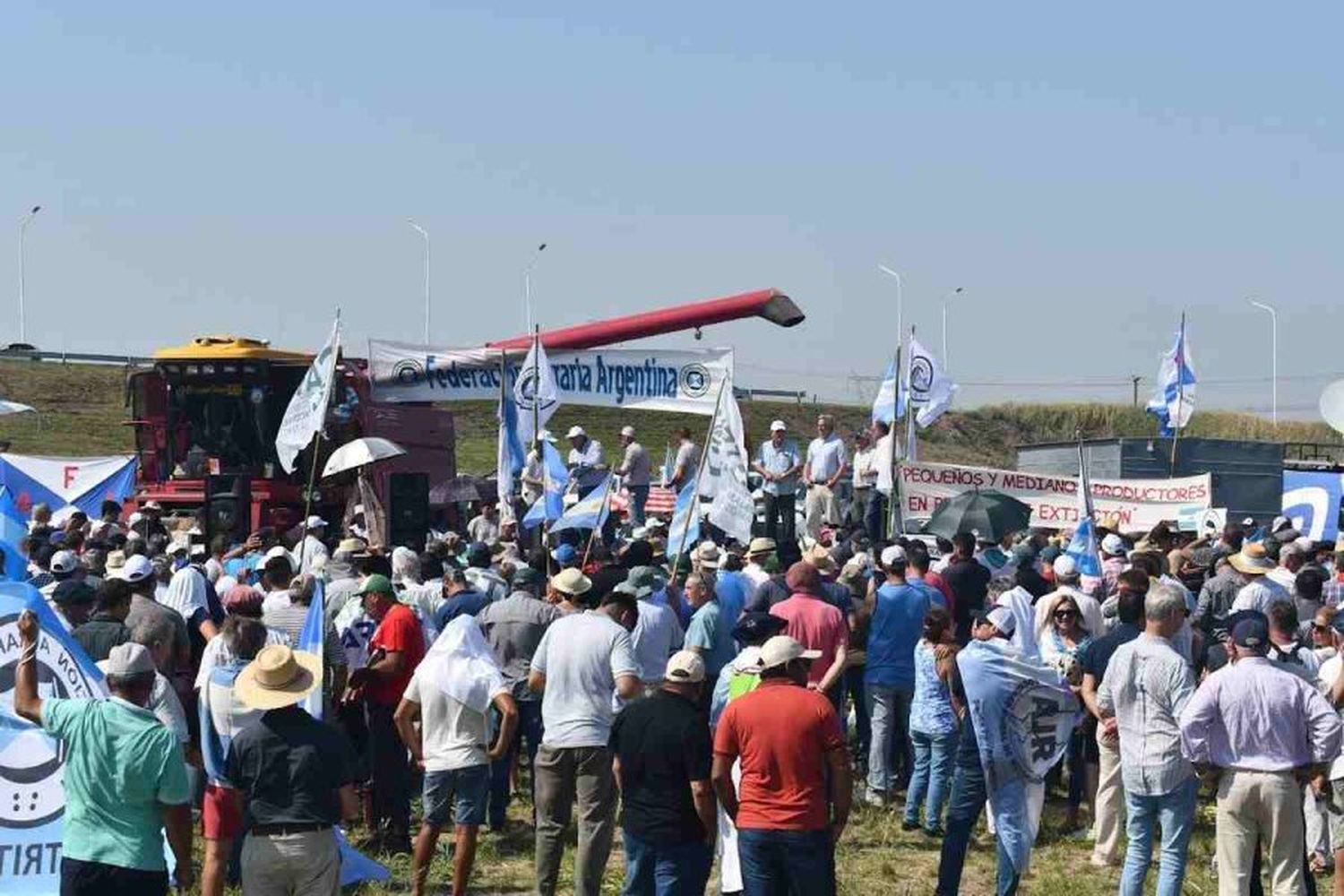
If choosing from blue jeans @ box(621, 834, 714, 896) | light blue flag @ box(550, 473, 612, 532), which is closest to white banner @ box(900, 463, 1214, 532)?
light blue flag @ box(550, 473, 612, 532)

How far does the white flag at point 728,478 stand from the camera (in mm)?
14828

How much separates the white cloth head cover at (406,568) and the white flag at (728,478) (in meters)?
2.25

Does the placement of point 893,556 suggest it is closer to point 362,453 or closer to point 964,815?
point 964,815

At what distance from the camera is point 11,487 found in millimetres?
20141

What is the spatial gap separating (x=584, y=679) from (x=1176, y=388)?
19.0 m

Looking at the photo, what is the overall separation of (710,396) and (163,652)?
443 inches

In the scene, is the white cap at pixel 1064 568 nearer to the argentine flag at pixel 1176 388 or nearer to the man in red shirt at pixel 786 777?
the man in red shirt at pixel 786 777

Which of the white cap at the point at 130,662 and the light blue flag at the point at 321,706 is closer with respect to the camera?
the white cap at the point at 130,662

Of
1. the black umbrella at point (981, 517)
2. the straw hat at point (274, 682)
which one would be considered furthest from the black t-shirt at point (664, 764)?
the black umbrella at point (981, 517)

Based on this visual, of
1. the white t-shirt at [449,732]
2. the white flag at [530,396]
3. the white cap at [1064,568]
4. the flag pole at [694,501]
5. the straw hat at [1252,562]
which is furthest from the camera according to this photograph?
the white flag at [530,396]

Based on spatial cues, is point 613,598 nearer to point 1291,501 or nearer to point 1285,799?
point 1285,799

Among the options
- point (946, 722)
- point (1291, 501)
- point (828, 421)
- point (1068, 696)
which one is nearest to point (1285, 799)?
point (1068, 696)

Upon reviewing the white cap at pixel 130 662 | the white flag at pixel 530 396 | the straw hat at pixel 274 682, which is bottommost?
the straw hat at pixel 274 682

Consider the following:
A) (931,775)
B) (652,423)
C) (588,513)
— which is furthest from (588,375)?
(652,423)
